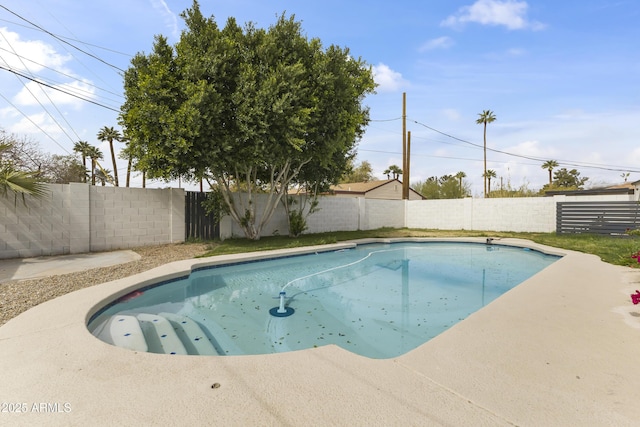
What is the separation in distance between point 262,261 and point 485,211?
12754 millimetres

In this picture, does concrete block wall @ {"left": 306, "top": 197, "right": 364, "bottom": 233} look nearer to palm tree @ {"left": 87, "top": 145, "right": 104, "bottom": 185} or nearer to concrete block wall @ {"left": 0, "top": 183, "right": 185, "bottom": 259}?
concrete block wall @ {"left": 0, "top": 183, "right": 185, "bottom": 259}

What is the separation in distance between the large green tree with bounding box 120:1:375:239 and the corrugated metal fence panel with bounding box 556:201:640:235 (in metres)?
10.6

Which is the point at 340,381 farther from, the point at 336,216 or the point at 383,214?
the point at 383,214

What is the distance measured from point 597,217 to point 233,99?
14.6 meters

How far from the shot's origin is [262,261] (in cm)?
828

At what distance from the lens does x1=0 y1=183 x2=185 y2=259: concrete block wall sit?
7.30 m

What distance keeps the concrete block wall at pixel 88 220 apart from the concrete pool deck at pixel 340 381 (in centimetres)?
541

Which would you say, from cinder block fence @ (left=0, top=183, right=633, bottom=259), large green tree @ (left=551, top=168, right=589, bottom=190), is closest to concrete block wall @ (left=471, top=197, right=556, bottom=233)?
cinder block fence @ (left=0, top=183, right=633, bottom=259)

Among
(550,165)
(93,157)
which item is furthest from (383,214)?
(550,165)

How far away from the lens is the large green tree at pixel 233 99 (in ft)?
25.8

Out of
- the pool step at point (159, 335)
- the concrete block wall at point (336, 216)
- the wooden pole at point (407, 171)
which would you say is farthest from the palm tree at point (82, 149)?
the pool step at point (159, 335)

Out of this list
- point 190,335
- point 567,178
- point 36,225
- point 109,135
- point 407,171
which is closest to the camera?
point 190,335

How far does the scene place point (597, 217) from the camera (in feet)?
40.0

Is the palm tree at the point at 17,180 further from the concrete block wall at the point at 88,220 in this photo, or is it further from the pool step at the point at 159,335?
the pool step at the point at 159,335
